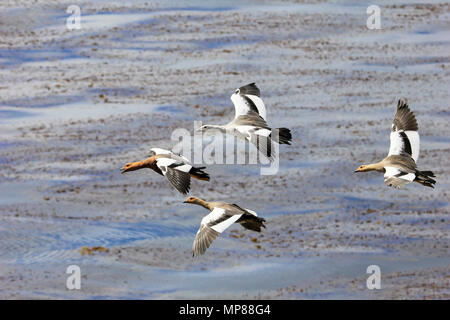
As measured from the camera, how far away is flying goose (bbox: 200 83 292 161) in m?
24.9

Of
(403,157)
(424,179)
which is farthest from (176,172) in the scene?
(403,157)

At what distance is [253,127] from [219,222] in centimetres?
400

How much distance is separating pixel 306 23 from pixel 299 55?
4.72 metres

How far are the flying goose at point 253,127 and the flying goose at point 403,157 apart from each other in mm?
2637

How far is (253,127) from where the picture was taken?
25844 mm

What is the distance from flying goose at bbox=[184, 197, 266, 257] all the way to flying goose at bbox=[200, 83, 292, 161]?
1766 millimetres

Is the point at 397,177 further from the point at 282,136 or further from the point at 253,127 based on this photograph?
the point at 253,127

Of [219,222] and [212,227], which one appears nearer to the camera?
[212,227]

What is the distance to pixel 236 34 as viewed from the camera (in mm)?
63031

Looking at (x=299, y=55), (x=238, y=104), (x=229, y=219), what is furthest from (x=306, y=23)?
(x=229, y=219)

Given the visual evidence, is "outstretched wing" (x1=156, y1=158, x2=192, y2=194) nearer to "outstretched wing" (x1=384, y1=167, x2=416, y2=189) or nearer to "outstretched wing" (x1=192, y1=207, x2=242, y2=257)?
"outstretched wing" (x1=192, y1=207, x2=242, y2=257)

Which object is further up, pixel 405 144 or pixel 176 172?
pixel 405 144

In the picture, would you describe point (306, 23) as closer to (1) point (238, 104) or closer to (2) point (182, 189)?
(1) point (238, 104)

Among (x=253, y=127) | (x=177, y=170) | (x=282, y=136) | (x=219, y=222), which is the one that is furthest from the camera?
(x=253, y=127)
